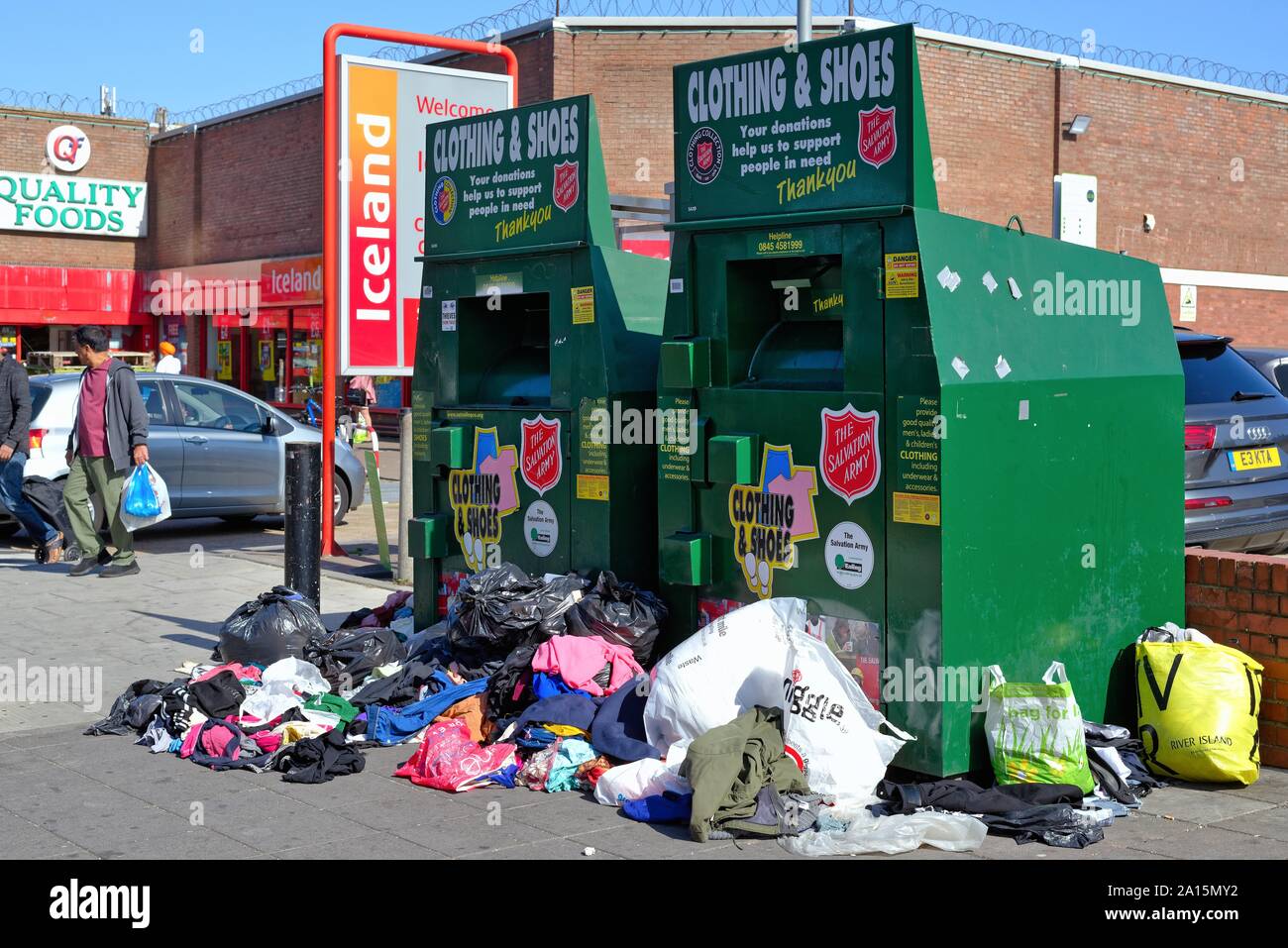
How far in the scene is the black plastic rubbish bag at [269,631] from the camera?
725cm

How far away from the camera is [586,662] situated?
20.3ft

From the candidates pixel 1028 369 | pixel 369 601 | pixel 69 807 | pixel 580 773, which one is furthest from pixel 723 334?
pixel 369 601

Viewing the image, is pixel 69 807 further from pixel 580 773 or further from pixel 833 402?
pixel 833 402

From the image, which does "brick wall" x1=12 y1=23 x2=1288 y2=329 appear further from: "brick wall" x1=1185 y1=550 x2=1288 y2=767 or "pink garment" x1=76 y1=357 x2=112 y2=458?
"brick wall" x1=1185 y1=550 x2=1288 y2=767

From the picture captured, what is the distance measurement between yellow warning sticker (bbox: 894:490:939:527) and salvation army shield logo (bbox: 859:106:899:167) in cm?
131

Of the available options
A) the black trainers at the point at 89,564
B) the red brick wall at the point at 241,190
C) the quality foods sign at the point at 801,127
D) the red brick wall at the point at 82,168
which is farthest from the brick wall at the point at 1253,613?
the red brick wall at the point at 82,168

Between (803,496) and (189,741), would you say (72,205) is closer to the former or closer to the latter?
(189,741)

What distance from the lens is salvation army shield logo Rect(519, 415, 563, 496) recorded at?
7027 mm

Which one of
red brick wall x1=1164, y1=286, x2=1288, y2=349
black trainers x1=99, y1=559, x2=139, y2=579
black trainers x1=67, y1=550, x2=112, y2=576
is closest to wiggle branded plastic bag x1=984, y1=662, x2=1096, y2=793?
black trainers x1=99, y1=559, x2=139, y2=579

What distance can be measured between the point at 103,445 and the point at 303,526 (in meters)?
3.38

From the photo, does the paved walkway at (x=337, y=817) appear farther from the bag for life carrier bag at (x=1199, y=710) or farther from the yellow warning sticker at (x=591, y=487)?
the yellow warning sticker at (x=591, y=487)

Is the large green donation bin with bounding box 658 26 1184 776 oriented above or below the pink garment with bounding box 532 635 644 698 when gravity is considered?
above

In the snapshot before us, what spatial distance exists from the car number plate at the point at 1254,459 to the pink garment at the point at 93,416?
8.13 metres
